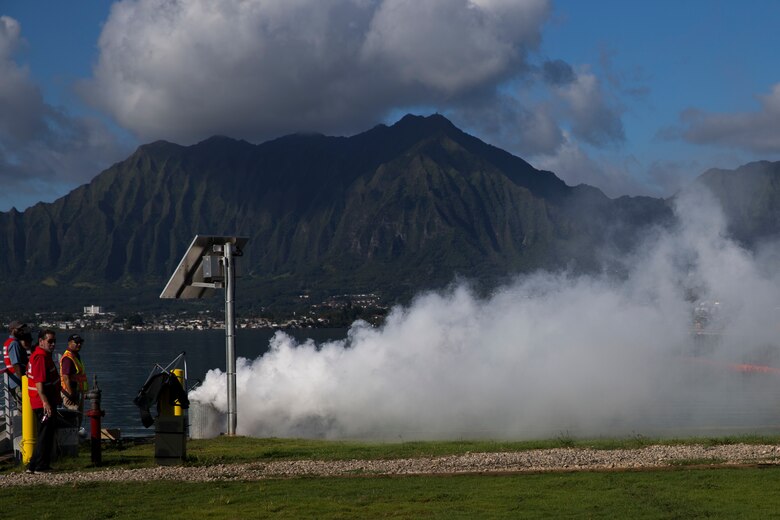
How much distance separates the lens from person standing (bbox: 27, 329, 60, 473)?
20.7 meters

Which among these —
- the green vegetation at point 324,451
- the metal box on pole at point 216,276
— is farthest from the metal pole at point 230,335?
the green vegetation at point 324,451

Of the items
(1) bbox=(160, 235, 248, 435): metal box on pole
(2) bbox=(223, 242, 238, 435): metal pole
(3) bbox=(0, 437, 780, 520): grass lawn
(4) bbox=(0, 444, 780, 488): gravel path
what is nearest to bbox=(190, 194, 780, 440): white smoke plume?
(2) bbox=(223, 242, 238, 435): metal pole

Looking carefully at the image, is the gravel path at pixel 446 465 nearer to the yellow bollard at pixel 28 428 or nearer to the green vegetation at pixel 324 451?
the green vegetation at pixel 324 451

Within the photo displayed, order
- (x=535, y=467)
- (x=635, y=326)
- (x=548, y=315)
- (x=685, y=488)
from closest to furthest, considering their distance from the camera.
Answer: (x=685, y=488) < (x=535, y=467) < (x=548, y=315) < (x=635, y=326)

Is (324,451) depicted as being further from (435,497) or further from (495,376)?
(495,376)

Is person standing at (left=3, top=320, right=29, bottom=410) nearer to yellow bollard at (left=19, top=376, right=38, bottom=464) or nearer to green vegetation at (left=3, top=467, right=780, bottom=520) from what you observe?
yellow bollard at (left=19, top=376, right=38, bottom=464)

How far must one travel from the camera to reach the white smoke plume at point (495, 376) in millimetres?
44406

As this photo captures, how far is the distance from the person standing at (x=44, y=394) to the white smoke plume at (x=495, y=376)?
59.2ft

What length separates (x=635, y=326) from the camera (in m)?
62.2

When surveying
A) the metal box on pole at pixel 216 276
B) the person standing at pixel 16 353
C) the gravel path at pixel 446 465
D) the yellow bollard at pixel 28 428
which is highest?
the metal box on pole at pixel 216 276

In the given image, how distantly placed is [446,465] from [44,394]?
27.0ft

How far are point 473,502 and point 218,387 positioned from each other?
1230 inches

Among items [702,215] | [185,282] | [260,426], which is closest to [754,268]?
[702,215]

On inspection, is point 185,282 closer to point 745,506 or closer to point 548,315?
point 745,506
